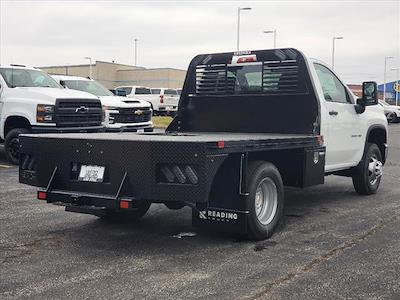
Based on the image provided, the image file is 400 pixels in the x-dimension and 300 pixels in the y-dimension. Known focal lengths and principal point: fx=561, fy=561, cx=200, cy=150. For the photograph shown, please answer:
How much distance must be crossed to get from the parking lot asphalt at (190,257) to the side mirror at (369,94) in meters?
1.60

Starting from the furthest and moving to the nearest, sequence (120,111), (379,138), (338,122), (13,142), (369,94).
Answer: (120,111) → (13,142) → (379,138) → (369,94) → (338,122)

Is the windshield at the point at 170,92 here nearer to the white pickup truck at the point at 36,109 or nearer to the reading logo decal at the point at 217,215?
the white pickup truck at the point at 36,109

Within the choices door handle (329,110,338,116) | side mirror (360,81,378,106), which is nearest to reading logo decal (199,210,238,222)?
door handle (329,110,338,116)

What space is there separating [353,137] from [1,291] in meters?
5.71

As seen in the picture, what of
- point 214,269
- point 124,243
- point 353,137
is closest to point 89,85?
point 353,137

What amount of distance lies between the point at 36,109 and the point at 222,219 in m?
7.36

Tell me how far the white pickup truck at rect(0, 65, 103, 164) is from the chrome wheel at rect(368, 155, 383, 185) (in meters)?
6.48

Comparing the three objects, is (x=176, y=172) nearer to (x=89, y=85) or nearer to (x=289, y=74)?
(x=289, y=74)

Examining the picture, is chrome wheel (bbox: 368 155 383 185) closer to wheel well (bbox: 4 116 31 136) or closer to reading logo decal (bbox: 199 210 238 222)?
reading logo decal (bbox: 199 210 238 222)

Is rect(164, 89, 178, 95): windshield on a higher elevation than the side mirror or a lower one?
higher

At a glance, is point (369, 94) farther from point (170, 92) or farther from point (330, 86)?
point (170, 92)

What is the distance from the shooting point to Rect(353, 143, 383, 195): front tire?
29.1 feet

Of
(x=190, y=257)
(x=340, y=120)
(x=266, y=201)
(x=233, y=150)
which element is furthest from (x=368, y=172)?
(x=190, y=257)

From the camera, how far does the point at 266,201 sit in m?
6.31
